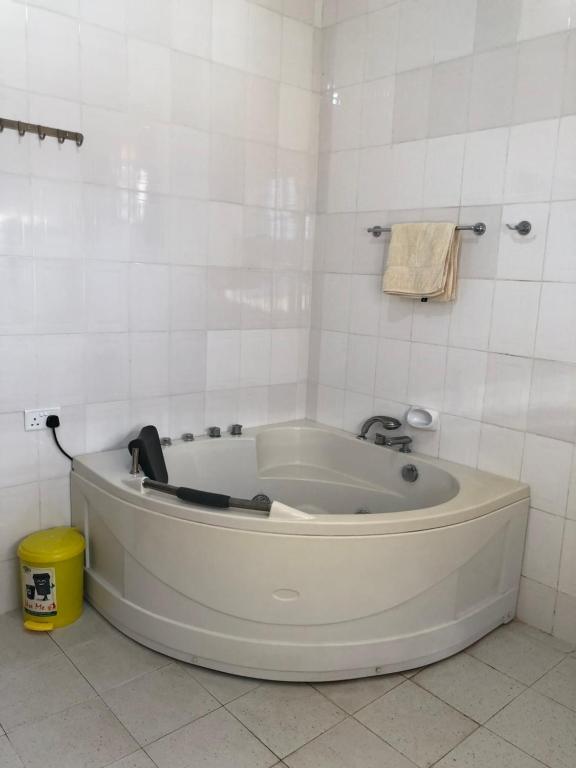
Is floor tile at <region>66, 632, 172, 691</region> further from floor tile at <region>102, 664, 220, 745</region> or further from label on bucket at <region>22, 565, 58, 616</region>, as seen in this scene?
label on bucket at <region>22, 565, 58, 616</region>

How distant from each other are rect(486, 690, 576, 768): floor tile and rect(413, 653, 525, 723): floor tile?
36mm

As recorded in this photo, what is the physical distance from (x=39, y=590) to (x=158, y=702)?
63 centimetres

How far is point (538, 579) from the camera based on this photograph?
7.79 feet

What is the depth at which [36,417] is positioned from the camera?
7.70ft

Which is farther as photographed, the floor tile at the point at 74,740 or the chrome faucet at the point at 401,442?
the chrome faucet at the point at 401,442

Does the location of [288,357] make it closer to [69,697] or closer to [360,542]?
[360,542]

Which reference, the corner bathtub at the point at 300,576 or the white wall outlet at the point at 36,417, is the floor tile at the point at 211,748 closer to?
the corner bathtub at the point at 300,576

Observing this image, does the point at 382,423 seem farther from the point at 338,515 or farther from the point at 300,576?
the point at 300,576

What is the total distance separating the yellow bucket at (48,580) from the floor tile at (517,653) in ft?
4.77

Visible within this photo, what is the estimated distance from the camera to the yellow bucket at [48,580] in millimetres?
2215

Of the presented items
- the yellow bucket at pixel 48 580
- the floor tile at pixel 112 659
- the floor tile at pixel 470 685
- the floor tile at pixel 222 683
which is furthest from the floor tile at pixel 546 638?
the yellow bucket at pixel 48 580

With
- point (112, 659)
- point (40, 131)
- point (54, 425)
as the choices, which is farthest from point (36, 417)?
point (40, 131)

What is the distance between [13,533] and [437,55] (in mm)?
2499

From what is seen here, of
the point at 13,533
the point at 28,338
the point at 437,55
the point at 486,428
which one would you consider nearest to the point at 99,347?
the point at 28,338
